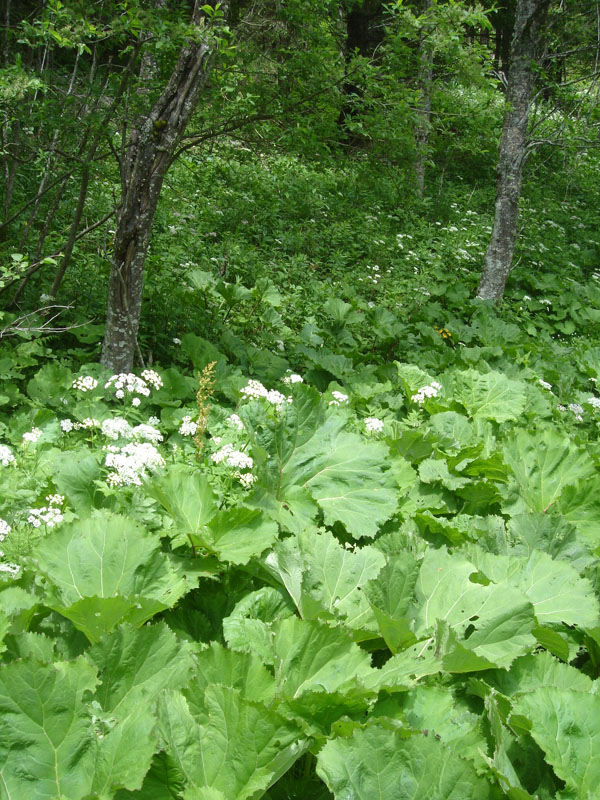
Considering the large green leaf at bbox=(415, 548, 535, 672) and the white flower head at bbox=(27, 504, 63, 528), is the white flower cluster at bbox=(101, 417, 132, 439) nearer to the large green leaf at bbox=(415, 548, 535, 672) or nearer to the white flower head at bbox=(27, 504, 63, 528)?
the white flower head at bbox=(27, 504, 63, 528)

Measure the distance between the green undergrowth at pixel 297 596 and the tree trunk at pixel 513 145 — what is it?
4092mm

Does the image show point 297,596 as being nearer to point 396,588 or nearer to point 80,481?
point 396,588

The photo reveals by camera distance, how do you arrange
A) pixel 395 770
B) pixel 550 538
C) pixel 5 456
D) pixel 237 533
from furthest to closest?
pixel 5 456
pixel 550 538
pixel 237 533
pixel 395 770

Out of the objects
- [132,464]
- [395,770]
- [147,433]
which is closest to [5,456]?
[147,433]

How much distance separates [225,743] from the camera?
149cm

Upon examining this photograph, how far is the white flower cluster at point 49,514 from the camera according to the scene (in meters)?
2.44

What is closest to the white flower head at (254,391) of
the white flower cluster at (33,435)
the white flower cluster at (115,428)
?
the white flower cluster at (115,428)

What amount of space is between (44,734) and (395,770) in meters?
0.79

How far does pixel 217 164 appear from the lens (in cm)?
1070

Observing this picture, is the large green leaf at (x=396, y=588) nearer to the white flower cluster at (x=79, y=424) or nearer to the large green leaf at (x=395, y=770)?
the large green leaf at (x=395, y=770)

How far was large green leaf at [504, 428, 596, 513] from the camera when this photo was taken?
10.6 feet

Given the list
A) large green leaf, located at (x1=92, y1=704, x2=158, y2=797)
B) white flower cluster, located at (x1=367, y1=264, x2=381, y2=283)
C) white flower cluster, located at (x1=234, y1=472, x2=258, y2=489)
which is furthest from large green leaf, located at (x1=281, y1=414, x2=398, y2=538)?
white flower cluster, located at (x1=367, y1=264, x2=381, y2=283)

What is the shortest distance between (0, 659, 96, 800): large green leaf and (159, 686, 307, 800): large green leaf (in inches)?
7.5

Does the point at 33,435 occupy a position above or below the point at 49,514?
below
